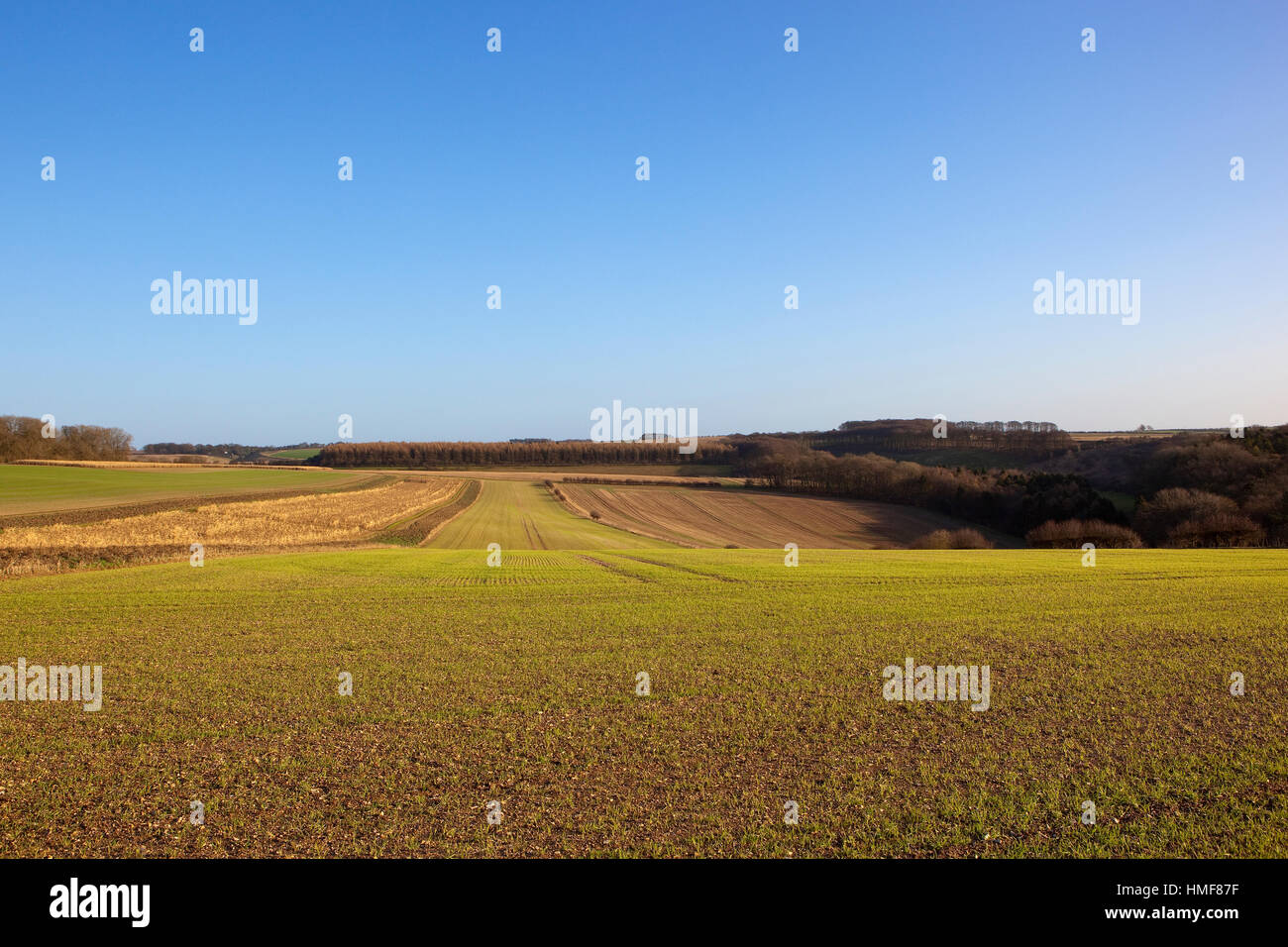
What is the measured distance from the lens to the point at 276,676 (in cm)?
1281

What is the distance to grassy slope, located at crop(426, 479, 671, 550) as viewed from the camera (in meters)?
46.0

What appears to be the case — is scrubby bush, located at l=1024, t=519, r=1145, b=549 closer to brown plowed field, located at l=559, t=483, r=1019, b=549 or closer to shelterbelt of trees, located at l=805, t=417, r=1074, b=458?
brown plowed field, located at l=559, t=483, r=1019, b=549

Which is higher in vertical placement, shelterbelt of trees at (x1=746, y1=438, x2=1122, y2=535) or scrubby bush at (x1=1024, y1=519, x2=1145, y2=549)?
shelterbelt of trees at (x1=746, y1=438, x2=1122, y2=535)

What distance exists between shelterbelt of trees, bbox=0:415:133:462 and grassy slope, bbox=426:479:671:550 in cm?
7729

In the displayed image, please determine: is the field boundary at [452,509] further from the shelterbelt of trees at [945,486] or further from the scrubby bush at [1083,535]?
the scrubby bush at [1083,535]

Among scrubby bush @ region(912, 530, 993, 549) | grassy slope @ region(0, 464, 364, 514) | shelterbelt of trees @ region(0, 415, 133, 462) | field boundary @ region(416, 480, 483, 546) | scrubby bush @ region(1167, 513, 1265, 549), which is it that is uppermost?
shelterbelt of trees @ region(0, 415, 133, 462)

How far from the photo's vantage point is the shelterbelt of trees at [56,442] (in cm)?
10312

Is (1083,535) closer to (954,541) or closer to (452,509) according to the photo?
(954,541)

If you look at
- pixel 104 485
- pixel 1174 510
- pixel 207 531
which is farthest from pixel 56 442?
pixel 1174 510

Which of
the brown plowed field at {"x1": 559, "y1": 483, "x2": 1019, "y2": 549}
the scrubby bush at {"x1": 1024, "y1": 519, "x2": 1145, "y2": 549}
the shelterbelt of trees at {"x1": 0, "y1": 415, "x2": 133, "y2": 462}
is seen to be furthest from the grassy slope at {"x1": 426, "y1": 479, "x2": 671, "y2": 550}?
the shelterbelt of trees at {"x1": 0, "y1": 415, "x2": 133, "y2": 462}

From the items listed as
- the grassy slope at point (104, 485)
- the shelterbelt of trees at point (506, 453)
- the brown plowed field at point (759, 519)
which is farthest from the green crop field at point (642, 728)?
the shelterbelt of trees at point (506, 453)

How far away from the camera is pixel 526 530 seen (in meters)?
53.6
